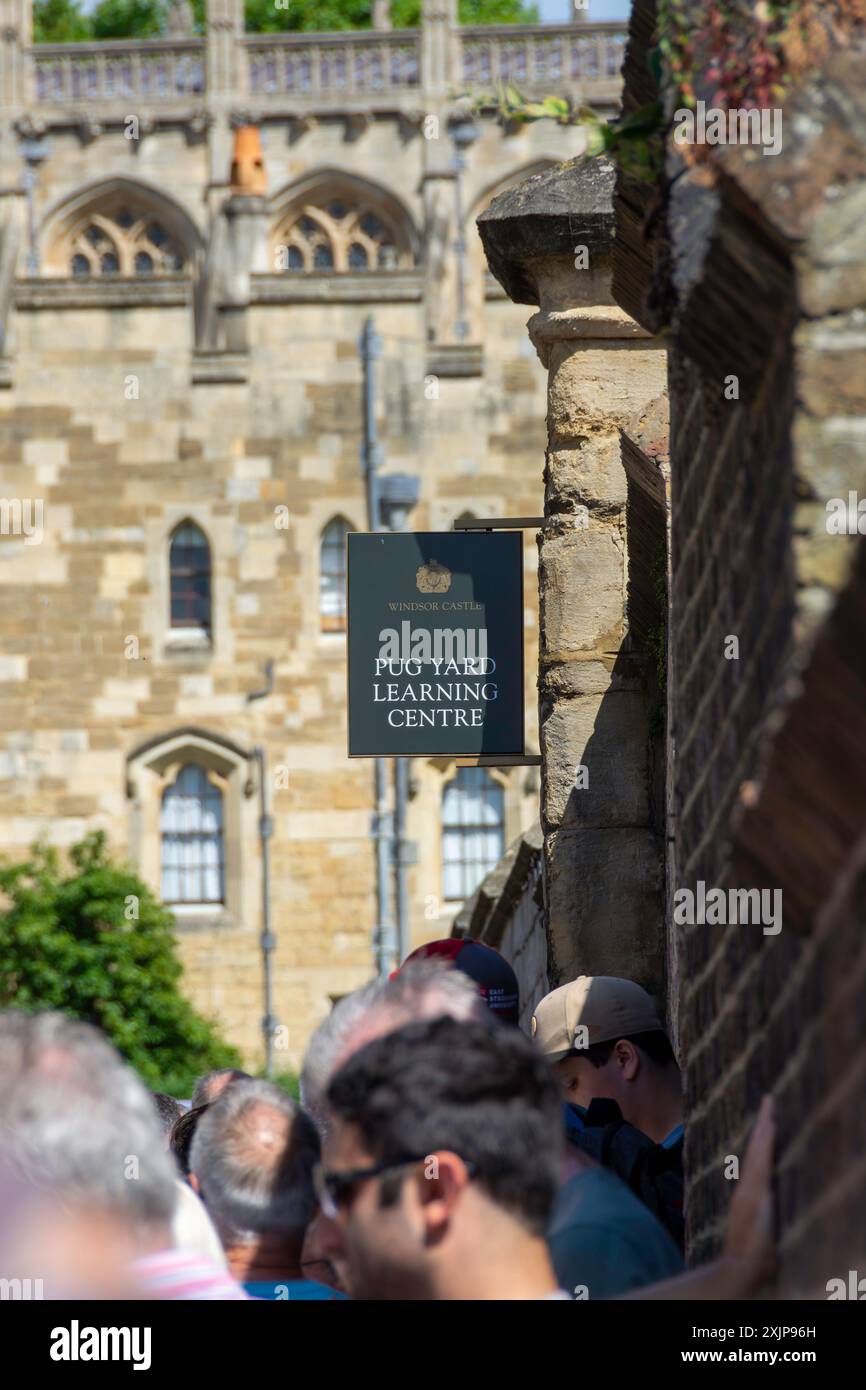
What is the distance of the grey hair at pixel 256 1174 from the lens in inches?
148

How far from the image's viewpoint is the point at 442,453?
2916cm

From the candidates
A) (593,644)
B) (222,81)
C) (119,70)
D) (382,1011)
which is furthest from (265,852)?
(382,1011)

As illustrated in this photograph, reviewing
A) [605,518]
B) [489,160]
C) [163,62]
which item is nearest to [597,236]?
[605,518]

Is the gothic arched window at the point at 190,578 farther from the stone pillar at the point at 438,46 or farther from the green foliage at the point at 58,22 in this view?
the green foliage at the point at 58,22

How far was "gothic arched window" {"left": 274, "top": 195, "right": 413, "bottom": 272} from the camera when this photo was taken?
4328cm

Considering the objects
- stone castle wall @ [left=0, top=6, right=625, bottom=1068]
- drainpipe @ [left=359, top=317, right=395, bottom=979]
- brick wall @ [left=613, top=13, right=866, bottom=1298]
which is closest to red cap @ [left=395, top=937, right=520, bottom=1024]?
brick wall @ [left=613, top=13, right=866, bottom=1298]

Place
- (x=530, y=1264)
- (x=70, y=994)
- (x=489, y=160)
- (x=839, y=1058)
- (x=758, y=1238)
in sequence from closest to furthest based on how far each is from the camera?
1. (x=839, y=1058)
2. (x=530, y=1264)
3. (x=758, y=1238)
4. (x=70, y=994)
5. (x=489, y=160)

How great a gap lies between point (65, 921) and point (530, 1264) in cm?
2530

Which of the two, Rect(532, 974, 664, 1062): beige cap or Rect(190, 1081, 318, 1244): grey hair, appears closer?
Rect(190, 1081, 318, 1244): grey hair

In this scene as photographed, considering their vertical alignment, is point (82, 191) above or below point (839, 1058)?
above

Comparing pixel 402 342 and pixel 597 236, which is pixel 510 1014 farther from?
pixel 402 342

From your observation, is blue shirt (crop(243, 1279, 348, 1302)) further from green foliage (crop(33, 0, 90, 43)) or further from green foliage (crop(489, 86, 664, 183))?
green foliage (crop(33, 0, 90, 43))

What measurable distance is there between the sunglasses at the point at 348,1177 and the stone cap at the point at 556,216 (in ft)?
16.4

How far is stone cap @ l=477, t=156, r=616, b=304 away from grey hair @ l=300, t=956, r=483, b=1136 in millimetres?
4143
